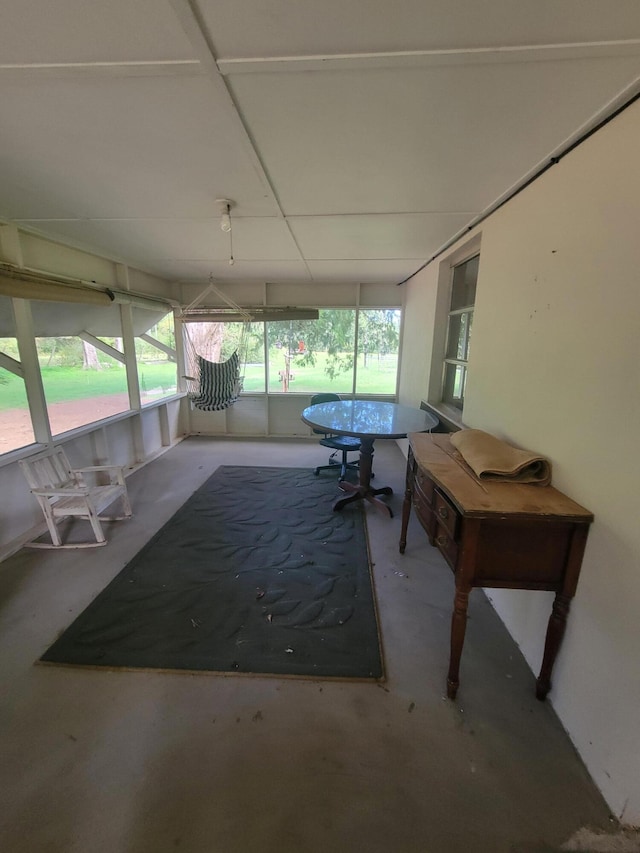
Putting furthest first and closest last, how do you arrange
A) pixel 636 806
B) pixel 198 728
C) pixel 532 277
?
pixel 532 277
pixel 198 728
pixel 636 806

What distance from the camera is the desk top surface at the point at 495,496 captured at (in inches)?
48.4

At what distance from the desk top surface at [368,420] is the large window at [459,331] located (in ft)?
1.36

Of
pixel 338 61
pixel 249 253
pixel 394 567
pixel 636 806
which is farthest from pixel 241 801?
pixel 249 253

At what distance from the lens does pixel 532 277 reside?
63.6 inches

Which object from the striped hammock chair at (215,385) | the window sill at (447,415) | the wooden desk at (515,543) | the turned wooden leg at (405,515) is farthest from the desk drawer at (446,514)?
the striped hammock chair at (215,385)

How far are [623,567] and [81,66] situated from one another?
7.31 ft

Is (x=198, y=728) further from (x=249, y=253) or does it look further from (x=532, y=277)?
(x=249, y=253)

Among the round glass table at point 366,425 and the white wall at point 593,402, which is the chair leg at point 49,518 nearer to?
the round glass table at point 366,425

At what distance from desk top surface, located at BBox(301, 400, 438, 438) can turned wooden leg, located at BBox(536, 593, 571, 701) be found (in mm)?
1337

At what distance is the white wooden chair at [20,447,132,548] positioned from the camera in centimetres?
240

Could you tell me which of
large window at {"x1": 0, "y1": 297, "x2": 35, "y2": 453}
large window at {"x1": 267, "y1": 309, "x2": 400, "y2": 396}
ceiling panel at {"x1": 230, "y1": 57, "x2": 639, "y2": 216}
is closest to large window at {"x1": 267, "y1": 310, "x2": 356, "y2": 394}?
large window at {"x1": 267, "y1": 309, "x2": 400, "y2": 396}

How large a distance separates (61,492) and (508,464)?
9.22 ft

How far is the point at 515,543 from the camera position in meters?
1.29

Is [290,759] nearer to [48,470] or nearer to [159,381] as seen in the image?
[48,470]
